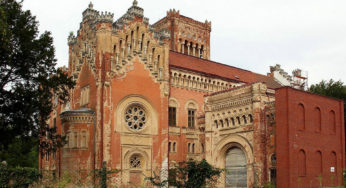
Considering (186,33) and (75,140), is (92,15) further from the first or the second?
(186,33)

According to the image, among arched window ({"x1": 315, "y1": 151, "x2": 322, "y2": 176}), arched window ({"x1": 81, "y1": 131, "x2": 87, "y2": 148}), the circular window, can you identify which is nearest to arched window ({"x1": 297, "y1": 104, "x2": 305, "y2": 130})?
arched window ({"x1": 315, "y1": 151, "x2": 322, "y2": 176})

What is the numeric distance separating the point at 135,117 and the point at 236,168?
33.3 feet

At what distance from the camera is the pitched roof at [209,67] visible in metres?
47.1

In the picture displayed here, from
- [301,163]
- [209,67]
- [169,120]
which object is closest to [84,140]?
[169,120]

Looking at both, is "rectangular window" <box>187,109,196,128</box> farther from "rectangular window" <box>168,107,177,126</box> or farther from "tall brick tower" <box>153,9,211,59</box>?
"tall brick tower" <box>153,9,211,59</box>

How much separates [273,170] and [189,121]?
39.0 feet

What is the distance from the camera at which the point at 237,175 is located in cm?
3956

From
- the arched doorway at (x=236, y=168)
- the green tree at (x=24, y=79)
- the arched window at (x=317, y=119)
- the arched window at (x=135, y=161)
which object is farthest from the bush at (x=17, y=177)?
the arched window at (x=317, y=119)

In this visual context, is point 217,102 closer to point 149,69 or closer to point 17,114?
point 149,69

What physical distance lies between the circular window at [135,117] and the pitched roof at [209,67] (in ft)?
20.1

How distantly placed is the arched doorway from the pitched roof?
10.4 meters

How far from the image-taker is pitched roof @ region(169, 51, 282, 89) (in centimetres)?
4708

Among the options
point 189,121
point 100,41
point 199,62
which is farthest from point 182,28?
point 100,41

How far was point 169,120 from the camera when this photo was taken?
1737 inches
